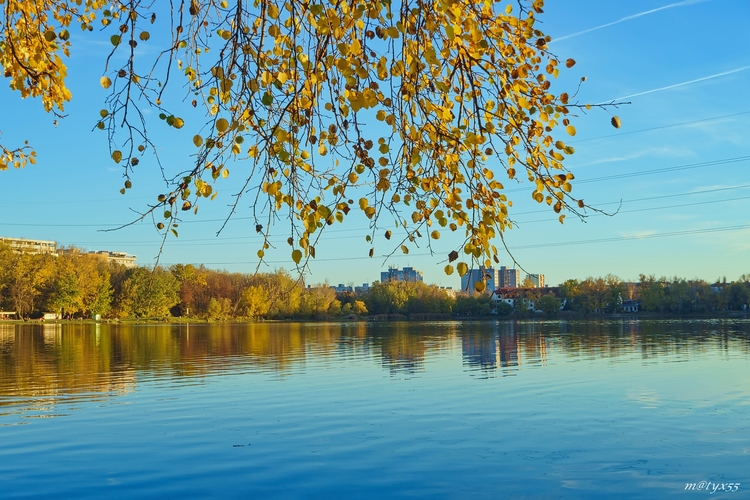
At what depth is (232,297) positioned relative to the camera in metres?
121

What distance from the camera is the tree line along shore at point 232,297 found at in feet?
293

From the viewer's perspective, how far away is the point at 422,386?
61.3ft

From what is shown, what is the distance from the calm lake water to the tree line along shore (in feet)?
203

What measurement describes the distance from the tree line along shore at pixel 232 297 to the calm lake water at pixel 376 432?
6175 cm

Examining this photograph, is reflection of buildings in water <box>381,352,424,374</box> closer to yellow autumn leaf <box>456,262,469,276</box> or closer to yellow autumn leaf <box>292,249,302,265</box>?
yellow autumn leaf <box>456,262,469,276</box>

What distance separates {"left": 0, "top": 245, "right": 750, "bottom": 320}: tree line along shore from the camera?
8919 centimetres

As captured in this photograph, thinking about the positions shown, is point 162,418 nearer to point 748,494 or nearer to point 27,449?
point 27,449

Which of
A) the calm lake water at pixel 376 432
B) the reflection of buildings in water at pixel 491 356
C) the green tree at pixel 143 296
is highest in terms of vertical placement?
the green tree at pixel 143 296

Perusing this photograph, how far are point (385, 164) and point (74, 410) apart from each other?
12.9 metres

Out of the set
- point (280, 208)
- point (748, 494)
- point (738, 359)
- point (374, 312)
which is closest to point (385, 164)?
point (280, 208)

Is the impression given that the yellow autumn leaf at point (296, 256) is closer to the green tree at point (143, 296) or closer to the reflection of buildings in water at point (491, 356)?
the reflection of buildings in water at point (491, 356)

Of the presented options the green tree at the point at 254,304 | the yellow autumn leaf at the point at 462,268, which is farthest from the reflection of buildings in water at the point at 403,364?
the green tree at the point at 254,304

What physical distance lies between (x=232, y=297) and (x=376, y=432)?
111937 mm

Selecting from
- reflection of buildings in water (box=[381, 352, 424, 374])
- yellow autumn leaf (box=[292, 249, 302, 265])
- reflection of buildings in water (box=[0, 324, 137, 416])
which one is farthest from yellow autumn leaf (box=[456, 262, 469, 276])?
reflection of buildings in water (box=[381, 352, 424, 374])
